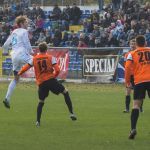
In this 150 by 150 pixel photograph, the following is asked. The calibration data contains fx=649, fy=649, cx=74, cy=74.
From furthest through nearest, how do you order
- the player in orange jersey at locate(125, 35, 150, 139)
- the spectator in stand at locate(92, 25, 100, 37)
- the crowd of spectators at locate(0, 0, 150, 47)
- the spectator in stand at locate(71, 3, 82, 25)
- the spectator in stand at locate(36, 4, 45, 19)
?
1. the spectator in stand at locate(36, 4, 45, 19)
2. the spectator in stand at locate(71, 3, 82, 25)
3. the spectator in stand at locate(92, 25, 100, 37)
4. the crowd of spectators at locate(0, 0, 150, 47)
5. the player in orange jersey at locate(125, 35, 150, 139)

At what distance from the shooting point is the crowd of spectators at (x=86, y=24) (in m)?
33.0

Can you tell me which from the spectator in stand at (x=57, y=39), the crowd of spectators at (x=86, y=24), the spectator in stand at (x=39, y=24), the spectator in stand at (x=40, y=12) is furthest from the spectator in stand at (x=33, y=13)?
the spectator in stand at (x=57, y=39)

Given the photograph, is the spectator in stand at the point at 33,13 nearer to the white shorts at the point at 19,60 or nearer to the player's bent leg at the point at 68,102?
the white shorts at the point at 19,60

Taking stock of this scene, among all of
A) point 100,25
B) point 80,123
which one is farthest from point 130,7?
point 80,123

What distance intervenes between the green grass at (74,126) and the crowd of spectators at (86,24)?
10.6 meters

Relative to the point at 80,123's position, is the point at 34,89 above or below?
below

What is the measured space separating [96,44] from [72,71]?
356 cm

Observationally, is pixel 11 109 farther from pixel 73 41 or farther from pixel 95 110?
pixel 73 41

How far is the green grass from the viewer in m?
11.6

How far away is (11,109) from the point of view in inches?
722

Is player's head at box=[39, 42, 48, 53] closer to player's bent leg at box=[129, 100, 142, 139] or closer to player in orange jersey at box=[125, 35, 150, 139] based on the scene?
player in orange jersey at box=[125, 35, 150, 139]

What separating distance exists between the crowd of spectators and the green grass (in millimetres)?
10628

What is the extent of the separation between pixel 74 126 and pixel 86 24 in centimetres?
2328

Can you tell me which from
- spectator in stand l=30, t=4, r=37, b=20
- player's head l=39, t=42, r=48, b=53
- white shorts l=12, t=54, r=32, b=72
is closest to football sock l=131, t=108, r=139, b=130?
player's head l=39, t=42, r=48, b=53
